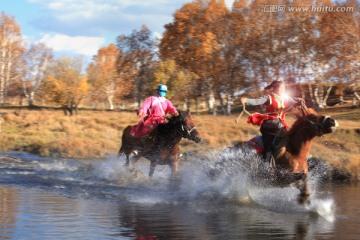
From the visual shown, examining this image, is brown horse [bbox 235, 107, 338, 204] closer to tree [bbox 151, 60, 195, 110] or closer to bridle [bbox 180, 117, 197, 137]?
bridle [bbox 180, 117, 197, 137]

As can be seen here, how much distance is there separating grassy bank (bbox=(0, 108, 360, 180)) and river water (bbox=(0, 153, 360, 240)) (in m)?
6.59

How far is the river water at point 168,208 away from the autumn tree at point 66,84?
4453 cm

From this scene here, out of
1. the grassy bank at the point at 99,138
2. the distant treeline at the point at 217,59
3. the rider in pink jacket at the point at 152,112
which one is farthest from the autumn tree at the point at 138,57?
the rider in pink jacket at the point at 152,112

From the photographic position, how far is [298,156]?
34.7 feet

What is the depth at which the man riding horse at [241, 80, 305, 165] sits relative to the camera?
429 inches

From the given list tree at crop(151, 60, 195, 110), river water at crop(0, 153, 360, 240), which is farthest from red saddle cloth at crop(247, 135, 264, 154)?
tree at crop(151, 60, 195, 110)

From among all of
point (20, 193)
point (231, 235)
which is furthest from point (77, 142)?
point (231, 235)

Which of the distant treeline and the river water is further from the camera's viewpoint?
the distant treeline

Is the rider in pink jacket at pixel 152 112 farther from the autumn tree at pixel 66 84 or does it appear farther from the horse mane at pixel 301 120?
the autumn tree at pixel 66 84

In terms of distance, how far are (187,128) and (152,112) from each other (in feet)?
6.08

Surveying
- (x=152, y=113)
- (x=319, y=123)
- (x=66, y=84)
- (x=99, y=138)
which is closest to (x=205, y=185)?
(x=319, y=123)

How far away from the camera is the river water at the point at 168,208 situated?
319 inches

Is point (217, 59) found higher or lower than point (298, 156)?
higher

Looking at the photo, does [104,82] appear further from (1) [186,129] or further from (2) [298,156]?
(2) [298,156]
